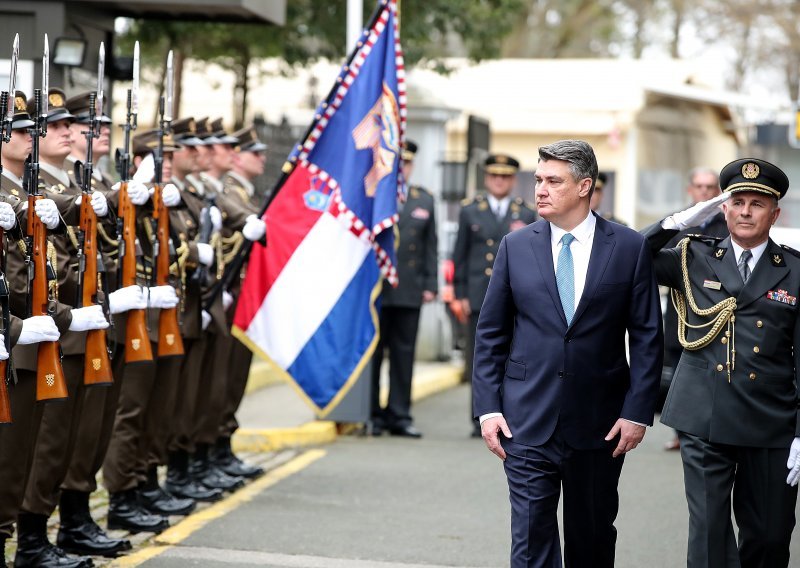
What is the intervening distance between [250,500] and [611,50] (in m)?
31.0

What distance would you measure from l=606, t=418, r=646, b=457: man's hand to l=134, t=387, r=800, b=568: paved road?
191 cm

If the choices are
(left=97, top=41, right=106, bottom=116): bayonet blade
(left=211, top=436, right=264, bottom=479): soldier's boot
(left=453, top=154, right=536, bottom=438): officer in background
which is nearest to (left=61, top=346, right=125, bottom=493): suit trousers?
(left=97, top=41, right=106, bottom=116): bayonet blade

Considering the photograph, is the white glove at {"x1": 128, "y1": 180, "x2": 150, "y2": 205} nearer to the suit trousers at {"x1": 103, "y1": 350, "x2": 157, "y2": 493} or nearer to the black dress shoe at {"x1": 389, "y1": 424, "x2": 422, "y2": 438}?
the suit trousers at {"x1": 103, "y1": 350, "x2": 157, "y2": 493}

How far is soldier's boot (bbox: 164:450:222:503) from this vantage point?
8.56 meters

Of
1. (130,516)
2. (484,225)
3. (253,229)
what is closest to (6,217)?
(130,516)

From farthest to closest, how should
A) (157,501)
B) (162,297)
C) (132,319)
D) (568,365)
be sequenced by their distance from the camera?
Answer: (157,501) → (162,297) → (132,319) → (568,365)

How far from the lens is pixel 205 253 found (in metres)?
8.39

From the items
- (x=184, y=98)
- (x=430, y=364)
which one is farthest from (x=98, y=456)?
(x=184, y=98)

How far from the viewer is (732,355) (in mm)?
5793

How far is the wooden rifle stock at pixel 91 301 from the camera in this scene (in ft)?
21.9

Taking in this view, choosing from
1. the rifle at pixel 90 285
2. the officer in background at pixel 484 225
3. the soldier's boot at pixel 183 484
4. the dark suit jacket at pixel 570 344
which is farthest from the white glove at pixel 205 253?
the officer in background at pixel 484 225

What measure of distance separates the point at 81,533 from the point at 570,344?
2.94 metres

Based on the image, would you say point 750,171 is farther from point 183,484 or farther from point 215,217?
point 183,484

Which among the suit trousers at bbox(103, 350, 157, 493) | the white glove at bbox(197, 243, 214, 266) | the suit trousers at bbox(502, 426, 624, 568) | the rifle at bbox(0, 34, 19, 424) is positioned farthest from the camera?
the white glove at bbox(197, 243, 214, 266)
